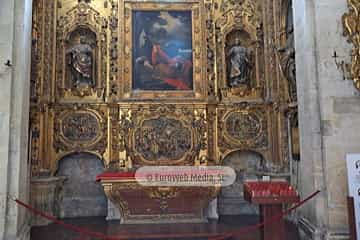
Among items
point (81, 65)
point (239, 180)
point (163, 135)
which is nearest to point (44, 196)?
A: point (163, 135)

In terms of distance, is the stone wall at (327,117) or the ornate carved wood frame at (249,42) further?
the ornate carved wood frame at (249,42)

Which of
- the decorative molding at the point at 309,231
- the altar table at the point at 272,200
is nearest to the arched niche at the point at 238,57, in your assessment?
the decorative molding at the point at 309,231

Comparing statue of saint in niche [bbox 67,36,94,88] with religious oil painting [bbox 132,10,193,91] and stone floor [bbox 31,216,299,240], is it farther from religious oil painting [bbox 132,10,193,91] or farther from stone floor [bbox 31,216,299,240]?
stone floor [bbox 31,216,299,240]

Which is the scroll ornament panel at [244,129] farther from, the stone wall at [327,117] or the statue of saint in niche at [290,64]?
the stone wall at [327,117]

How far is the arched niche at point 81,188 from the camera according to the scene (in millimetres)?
7324

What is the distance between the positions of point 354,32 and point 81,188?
5735mm

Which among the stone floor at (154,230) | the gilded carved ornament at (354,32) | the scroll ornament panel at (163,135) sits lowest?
the stone floor at (154,230)

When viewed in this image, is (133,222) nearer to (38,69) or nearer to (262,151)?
(262,151)

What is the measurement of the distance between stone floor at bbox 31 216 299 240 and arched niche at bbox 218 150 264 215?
591 millimetres

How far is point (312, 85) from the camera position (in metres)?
4.87

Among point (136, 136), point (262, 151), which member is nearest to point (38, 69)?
point (136, 136)

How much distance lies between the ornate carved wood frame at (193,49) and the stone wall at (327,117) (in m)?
2.90

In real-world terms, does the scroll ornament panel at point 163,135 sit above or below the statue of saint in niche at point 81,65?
below

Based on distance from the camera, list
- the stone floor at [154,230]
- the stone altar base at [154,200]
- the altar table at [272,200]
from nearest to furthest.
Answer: the altar table at [272,200], the stone floor at [154,230], the stone altar base at [154,200]
